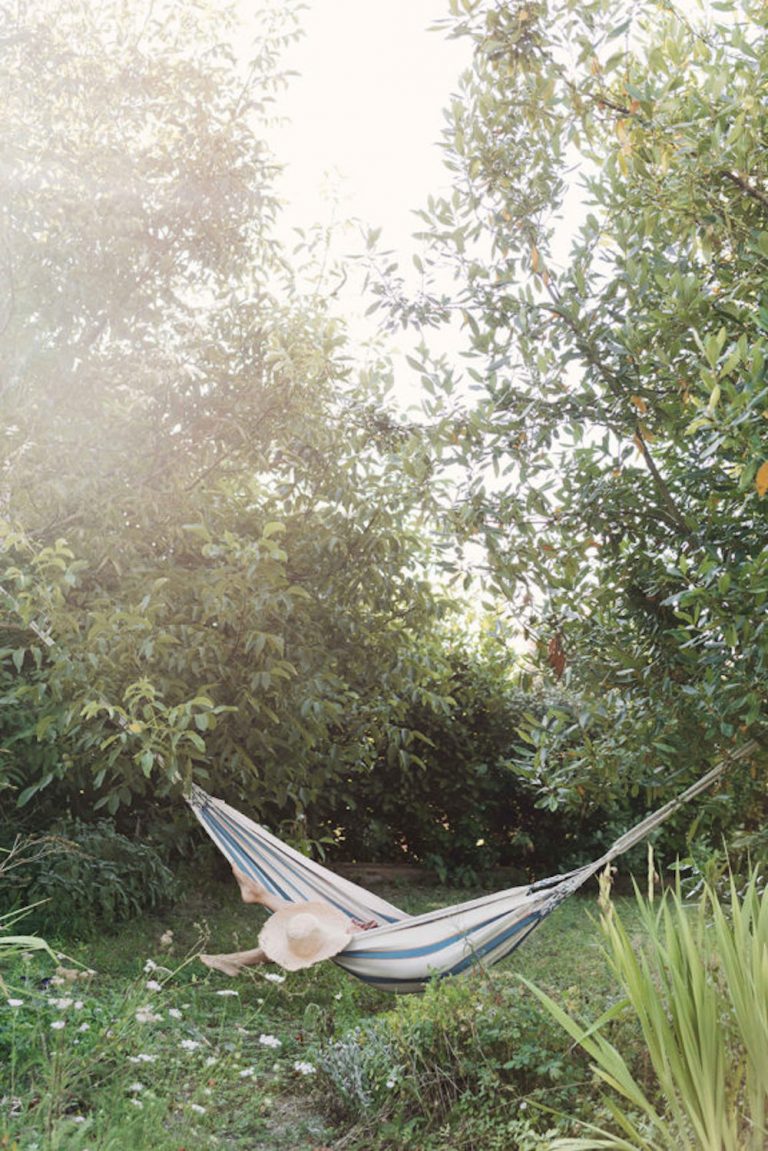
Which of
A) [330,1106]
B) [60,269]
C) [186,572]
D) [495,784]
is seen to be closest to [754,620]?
[330,1106]

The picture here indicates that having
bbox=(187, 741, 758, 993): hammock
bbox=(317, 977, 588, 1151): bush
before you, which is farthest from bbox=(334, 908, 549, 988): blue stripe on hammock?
bbox=(317, 977, 588, 1151): bush

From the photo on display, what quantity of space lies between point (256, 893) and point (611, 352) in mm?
2359

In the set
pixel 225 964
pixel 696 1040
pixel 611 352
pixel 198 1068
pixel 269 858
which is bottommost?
pixel 198 1068

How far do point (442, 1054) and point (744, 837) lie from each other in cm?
108

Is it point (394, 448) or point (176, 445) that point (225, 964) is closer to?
point (394, 448)

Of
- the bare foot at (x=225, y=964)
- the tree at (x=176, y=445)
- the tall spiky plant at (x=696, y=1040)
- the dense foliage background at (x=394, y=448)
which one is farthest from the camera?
the tree at (x=176, y=445)

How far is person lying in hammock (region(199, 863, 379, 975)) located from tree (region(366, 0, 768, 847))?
904mm

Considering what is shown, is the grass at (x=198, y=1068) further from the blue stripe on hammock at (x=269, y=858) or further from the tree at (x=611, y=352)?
the tree at (x=611, y=352)

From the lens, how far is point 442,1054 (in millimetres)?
2801

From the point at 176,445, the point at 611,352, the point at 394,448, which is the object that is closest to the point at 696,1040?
the point at 611,352

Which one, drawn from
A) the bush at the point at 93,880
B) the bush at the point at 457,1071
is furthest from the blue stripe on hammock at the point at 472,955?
the bush at the point at 93,880

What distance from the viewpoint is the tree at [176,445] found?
Answer: 181 inches

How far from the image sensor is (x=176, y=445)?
16.9 ft

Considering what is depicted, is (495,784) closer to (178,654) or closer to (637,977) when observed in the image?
(178,654)
